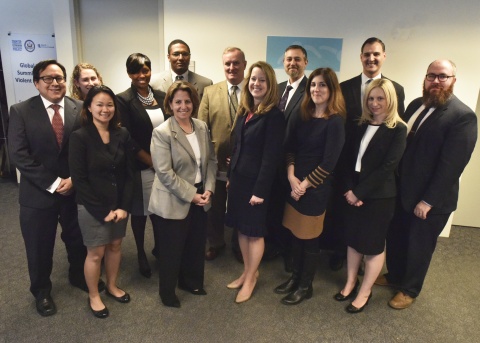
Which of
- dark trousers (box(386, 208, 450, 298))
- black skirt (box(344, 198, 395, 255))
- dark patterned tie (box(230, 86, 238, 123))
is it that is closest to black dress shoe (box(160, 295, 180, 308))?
black skirt (box(344, 198, 395, 255))

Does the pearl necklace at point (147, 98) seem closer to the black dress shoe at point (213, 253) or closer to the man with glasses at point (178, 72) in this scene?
the man with glasses at point (178, 72)

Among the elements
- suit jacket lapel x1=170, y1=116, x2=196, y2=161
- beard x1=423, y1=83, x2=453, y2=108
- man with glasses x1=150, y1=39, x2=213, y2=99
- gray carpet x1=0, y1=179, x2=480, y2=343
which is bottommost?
gray carpet x1=0, y1=179, x2=480, y2=343

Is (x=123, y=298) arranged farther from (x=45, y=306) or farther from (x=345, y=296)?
(x=345, y=296)

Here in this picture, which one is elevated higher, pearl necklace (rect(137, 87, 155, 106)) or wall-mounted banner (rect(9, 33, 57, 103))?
wall-mounted banner (rect(9, 33, 57, 103))

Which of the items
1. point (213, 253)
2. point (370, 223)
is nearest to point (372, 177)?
point (370, 223)

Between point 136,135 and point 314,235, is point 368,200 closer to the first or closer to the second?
point 314,235

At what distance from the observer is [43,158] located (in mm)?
2113

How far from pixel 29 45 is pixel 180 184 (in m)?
3.58

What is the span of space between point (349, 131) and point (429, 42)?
1.58 metres

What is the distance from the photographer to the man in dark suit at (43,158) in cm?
207

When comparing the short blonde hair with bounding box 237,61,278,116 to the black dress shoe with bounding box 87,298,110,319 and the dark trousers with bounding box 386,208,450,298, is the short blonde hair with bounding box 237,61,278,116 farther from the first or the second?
the black dress shoe with bounding box 87,298,110,319

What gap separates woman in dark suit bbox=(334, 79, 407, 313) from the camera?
2.13m

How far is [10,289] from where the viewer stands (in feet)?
8.36

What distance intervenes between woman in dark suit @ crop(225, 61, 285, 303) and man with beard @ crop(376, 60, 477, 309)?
0.94 m
